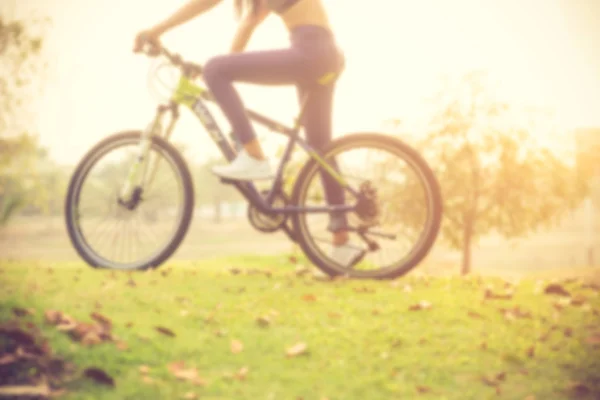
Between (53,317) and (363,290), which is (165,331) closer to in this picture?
(53,317)

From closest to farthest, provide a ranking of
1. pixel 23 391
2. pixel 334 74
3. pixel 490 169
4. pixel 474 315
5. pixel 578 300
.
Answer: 1. pixel 23 391
2. pixel 474 315
3. pixel 578 300
4. pixel 334 74
5. pixel 490 169

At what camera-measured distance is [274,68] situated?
3209mm

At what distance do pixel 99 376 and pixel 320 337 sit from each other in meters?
0.95

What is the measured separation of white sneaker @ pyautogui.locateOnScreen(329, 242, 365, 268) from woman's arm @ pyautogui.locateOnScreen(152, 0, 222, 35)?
5.77ft

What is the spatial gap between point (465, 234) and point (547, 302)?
14521 mm

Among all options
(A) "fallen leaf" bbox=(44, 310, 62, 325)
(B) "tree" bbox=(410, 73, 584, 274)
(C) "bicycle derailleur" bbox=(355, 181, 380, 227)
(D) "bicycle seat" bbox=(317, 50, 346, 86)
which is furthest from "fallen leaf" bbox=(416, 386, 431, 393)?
(B) "tree" bbox=(410, 73, 584, 274)

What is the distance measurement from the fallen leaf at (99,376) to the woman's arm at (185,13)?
2369mm

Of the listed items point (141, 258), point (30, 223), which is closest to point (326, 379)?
point (141, 258)

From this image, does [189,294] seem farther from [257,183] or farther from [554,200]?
[554,200]

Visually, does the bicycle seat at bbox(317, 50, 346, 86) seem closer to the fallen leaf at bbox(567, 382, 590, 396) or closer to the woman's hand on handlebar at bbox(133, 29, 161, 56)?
the woman's hand on handlebar at bbox(133, 29, 161, 56)

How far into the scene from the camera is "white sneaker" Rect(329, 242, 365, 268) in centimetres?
→ 358

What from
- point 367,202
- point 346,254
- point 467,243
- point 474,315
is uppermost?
point 367,202

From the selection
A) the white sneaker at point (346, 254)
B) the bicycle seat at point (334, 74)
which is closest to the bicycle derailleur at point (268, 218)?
the white sneaker at point (346, 254)

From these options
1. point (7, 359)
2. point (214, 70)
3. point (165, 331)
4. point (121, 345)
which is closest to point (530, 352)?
point (165, 331)
